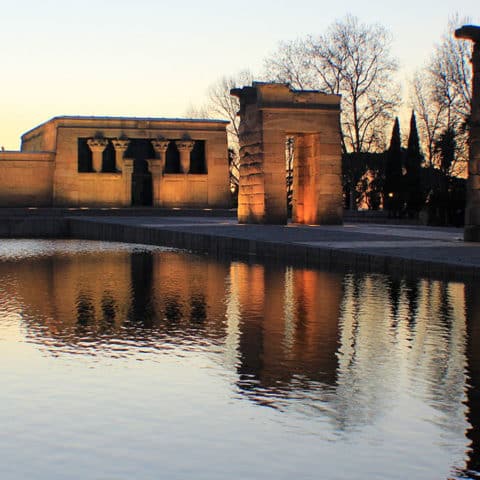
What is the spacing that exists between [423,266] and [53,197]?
125ft

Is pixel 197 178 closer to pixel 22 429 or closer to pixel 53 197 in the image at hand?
pixel 53 197

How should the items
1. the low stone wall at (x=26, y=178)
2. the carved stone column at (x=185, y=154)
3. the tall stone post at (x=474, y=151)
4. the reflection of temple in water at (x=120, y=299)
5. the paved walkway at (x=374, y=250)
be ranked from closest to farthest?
the reflection of temple in water at (x=120, y=299)
the paved walkway at (x=374, y=250)
the tall stone post at (x=474, y=151)
the low stone wall at (x=26, y=178)
the carved stone column at (x=185, y=154)

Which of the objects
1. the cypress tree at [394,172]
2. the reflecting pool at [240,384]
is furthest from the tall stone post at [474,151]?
the cypress tree at [394,172]

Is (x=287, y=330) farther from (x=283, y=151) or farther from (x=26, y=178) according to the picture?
(x=26, y=178)

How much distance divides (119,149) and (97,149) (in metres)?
1.18

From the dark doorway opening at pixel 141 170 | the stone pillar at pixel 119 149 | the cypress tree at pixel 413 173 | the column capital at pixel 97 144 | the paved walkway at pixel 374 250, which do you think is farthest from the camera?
the cypress tree at pixel 413 173

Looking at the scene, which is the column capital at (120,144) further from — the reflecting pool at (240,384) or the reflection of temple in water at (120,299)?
the reflecting pool at (240,384)

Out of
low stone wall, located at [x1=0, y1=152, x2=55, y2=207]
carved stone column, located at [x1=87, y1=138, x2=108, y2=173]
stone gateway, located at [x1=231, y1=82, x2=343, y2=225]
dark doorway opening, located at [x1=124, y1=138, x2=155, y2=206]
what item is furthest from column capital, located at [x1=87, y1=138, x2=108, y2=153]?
stone gateway, located at [x1=231, y1=82, x2=343, y2=225]

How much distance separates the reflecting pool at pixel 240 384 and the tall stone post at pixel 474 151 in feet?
33.9

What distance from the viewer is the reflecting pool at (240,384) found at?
16.8 ft

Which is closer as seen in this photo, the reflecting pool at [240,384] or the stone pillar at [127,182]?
the reflecting pool at [240,384]

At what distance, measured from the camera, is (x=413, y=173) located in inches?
2242

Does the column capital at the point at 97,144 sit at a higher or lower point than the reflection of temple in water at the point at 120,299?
higher

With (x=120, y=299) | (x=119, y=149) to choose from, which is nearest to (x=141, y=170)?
(x=119, y=149)
